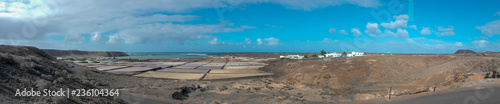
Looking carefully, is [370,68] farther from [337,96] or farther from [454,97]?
[454,97]

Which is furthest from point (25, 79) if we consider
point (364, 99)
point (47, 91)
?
point (364, 99)

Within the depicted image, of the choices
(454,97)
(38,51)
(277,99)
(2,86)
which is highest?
(38,51)

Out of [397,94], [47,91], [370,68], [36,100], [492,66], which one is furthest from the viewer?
[370,68]

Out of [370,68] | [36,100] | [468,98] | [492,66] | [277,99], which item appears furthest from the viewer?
[370,68]

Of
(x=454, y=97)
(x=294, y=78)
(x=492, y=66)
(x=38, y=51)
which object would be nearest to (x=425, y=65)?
(x=492, y=66)

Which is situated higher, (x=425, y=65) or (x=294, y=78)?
(x=425, y=65)

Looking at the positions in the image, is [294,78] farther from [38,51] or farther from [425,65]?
[38,51]

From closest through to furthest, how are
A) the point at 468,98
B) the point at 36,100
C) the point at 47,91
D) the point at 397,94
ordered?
the point at 36,100 → the point at 47,91 → the point at 468,98 → the point at 397,94

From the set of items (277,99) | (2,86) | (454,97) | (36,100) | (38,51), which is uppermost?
(38,51)

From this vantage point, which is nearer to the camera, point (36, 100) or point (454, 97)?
point (36, 100)
